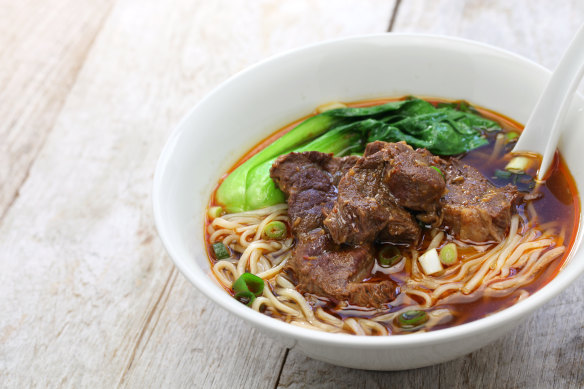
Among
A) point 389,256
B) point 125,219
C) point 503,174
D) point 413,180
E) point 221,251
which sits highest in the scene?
point 413,180

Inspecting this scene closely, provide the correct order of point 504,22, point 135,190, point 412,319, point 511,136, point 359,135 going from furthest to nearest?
1. point 504,22
2. point 135,190
3. point 359,135
4. point 511,136
5. point 412,319

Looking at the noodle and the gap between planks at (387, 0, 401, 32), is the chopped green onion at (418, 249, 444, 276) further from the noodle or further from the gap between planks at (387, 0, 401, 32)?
the gap between planks at (387, 0, 401, 32)

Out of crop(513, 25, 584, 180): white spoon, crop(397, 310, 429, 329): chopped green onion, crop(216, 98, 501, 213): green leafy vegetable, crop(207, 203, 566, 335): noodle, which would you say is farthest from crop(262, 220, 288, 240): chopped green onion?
crop(513, 25, 584, 180): white spoon

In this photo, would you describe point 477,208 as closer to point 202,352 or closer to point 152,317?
point 202,352

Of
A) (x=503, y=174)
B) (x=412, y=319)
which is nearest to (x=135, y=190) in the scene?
(x=412, y=319)

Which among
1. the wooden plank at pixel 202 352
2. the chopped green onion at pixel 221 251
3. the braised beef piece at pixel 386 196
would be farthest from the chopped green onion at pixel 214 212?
the braised beef piece at pixel 386 196

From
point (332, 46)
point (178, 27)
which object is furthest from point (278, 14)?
point (332, 46)

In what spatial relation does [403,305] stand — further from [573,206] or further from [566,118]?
[566,118]
